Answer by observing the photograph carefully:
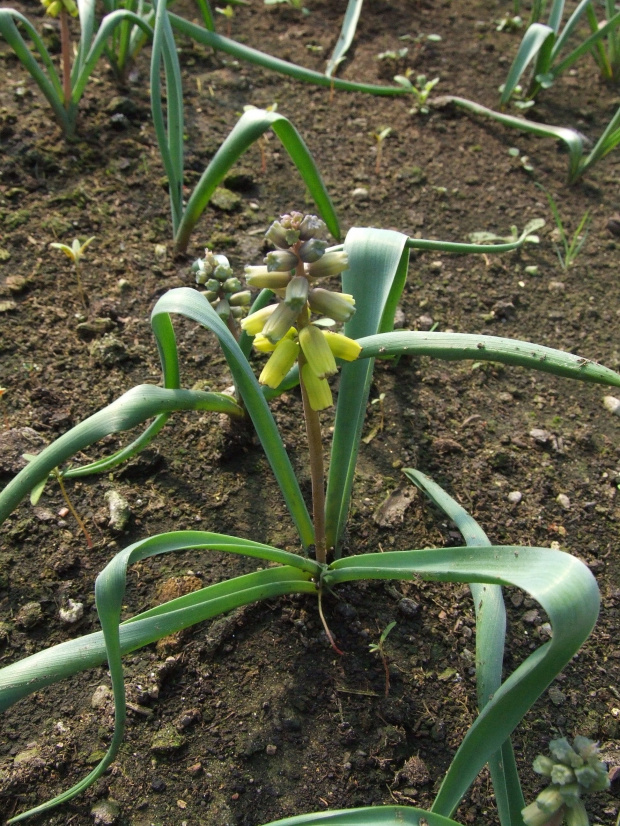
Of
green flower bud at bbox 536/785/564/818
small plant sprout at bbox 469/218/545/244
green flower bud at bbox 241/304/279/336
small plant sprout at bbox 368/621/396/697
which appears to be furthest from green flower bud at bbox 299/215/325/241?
small plant sprout at bbox 469/218/545/244

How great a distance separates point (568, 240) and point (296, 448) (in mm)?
1529

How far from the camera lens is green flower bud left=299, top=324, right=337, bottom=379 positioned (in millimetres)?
1143

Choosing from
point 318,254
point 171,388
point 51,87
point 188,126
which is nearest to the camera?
point 318,254

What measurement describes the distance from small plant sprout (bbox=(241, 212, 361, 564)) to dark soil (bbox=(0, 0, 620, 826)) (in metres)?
0.68

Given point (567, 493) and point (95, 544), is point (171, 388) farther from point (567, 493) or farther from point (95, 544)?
point (567, 493)

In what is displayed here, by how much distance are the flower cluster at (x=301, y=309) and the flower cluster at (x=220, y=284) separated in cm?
43

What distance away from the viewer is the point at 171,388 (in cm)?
161

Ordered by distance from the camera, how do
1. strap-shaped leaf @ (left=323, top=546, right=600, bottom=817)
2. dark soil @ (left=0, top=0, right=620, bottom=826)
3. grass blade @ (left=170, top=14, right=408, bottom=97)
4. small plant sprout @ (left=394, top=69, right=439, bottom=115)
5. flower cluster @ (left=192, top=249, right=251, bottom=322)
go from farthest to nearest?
small plant sprout @ (left=394, top=69, right=439, bottom=115)
grass blade @ (left=170, top=14, right=408, bottom=97)
flower cluster @ (left=192, top=249, right=251, bottom=322)
dark soil @ (left=0, top=0, right=620, bottom=826)
strap-shaped leaf @ (left=323, top=546, right=600, bottom=817)

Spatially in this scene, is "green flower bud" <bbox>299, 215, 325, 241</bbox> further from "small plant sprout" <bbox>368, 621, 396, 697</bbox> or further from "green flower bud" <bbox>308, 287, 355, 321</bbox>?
"small plant sprout" <bbox>368, 621, 396, 697</bbox>

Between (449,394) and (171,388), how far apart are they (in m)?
0.95

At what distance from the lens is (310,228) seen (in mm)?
1145

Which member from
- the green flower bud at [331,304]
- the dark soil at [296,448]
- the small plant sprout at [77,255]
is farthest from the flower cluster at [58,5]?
the green flower bud at [331,304]

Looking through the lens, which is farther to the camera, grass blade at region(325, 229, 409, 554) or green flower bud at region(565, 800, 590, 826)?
grass blade at region(325, 229, 409, 554)

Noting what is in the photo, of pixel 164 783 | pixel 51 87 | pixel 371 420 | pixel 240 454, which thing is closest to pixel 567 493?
pixel 371 420
